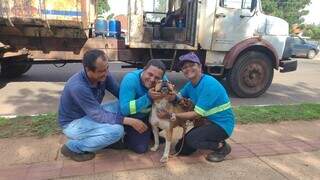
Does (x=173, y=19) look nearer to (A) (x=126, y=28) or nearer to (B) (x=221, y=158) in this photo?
(A) (x=126, y=28)

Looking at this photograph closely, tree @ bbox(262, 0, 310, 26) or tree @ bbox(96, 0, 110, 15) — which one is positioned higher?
tree @ bbox(262, 0, 310, 26)

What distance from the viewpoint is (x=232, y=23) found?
24.8 feet

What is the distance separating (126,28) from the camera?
297 inches

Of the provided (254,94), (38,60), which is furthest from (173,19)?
(38,60)

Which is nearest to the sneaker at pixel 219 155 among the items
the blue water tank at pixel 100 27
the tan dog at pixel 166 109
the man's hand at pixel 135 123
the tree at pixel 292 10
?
the tan dog at pixel 166 109

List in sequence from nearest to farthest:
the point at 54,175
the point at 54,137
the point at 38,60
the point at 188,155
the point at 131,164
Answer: the point at 54,175
the point at 131,164
the point at 188,155
the point at 54,137
the point at 38,60

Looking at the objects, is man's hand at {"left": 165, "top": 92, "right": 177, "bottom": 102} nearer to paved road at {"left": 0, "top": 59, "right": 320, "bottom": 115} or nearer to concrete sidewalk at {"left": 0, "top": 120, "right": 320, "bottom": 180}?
concrete sidewalk at {"left": 0, "top": 120, "right": 320, "bottom": 180}

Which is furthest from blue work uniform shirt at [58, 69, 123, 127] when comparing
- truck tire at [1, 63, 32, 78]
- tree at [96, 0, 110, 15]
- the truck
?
truck tire at [1, 63, 32, 78]

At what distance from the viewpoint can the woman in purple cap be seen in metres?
3.56

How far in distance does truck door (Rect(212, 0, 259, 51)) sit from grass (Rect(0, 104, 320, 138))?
206cm

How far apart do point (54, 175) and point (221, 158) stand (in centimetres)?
167

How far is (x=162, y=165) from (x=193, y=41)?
4.35 meters

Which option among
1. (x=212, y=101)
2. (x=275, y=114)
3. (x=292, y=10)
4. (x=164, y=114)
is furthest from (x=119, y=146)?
(x=292, y=10)

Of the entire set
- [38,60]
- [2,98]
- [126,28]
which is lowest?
[2,98]
